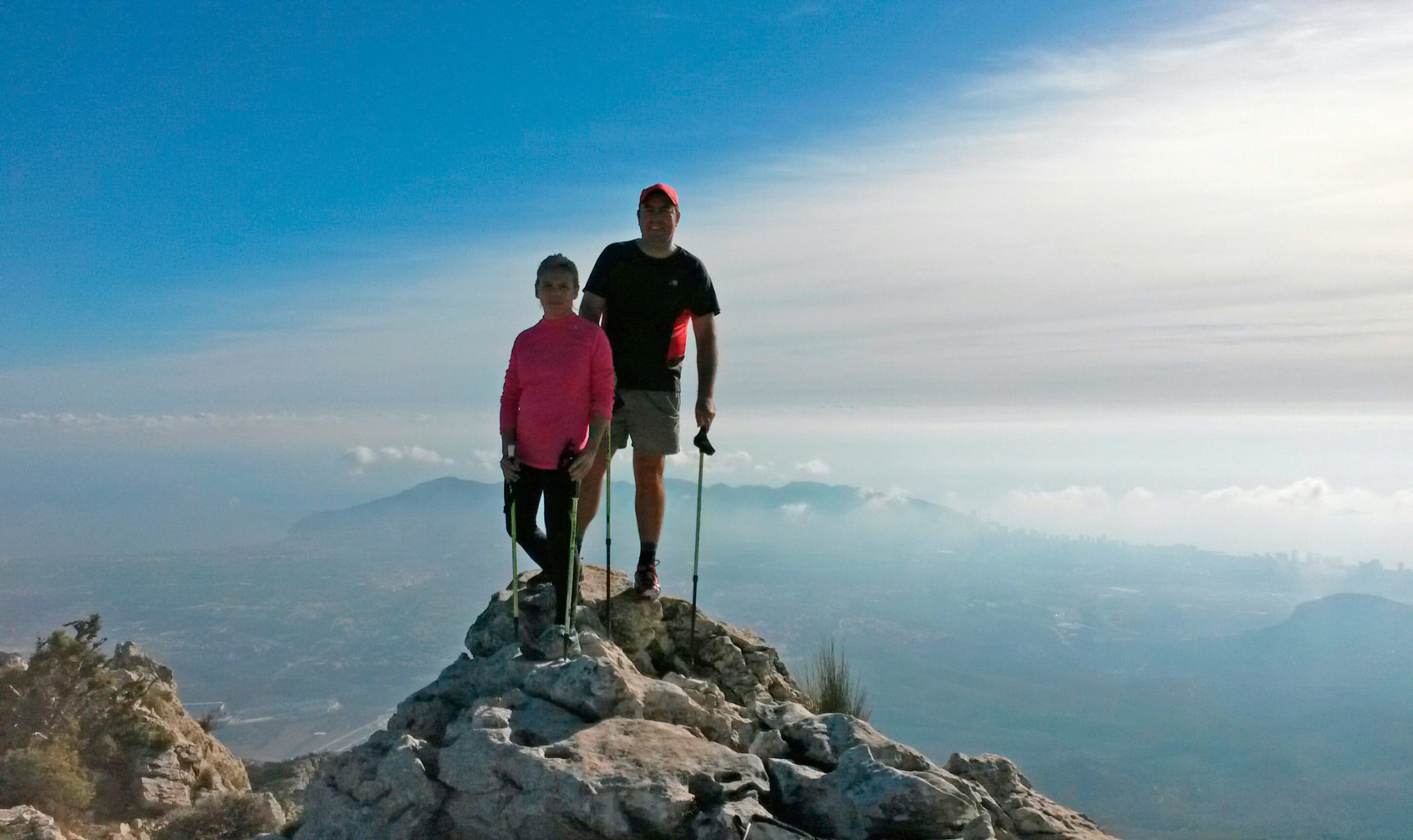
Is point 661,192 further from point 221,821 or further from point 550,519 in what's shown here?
point 221,821

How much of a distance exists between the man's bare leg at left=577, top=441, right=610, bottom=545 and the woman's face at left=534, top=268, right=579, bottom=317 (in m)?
1.71

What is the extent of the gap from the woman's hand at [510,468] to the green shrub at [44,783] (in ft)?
26.4

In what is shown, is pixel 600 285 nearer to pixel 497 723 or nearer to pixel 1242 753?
pixel 497 723

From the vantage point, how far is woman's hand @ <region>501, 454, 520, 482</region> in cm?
778

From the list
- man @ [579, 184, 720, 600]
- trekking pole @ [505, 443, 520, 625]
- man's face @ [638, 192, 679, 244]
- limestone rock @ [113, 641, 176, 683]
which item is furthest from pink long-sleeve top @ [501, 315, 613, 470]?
limestone rock @ [113, 641, 176, 683]

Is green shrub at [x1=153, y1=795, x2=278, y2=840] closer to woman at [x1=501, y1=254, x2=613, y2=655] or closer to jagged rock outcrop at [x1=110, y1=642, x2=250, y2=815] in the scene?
jagged rock outcrop at [x1=110, y1=642, x2=250, y2=815]

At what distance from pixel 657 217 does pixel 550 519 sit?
3.17 metres

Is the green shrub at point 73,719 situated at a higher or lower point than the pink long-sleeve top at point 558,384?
lower

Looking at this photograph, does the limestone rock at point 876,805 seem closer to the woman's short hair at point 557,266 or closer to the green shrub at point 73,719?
the woman's short hair at point 557,266

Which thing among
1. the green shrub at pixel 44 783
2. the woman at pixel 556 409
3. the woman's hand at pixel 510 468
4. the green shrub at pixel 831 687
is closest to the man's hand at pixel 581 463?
the woman at pixel 556 409

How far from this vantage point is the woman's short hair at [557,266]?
24.7ft

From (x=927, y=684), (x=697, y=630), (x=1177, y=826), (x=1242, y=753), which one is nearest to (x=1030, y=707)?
(x=927, y=684)

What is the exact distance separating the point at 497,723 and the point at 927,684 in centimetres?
19768

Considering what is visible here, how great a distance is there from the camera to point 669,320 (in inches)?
346
